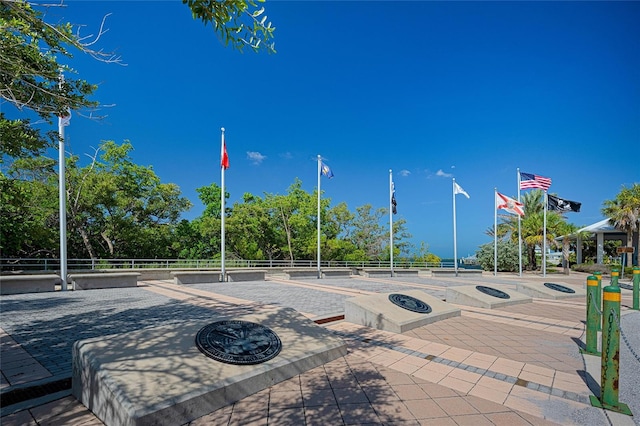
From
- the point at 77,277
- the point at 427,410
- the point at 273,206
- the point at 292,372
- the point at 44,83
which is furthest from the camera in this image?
the point at 273,206

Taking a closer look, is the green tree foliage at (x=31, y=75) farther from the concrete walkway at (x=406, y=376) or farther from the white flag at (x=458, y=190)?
the white flag at (x=458, y=190)

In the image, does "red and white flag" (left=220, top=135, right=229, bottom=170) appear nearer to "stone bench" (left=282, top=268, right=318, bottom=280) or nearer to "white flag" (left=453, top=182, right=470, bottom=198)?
"stone bench" (left=282, top=268, right=318, bottom=280)

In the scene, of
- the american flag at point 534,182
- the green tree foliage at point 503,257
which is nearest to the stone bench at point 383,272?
the american flag at point 534,182

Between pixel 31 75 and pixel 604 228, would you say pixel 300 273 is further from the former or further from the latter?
pixel 604 228

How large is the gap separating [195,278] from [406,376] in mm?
12596

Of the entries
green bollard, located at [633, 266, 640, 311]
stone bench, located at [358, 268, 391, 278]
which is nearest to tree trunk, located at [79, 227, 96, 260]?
stone bench, located at [358, 268, 391, 278]

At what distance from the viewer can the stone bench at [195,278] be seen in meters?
14.0

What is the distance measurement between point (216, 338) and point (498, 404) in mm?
3035

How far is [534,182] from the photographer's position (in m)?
21.1

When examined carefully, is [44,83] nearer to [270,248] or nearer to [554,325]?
[554,325]

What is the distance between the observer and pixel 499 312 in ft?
26.4

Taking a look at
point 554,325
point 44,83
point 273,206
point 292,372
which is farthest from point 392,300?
point 273,206

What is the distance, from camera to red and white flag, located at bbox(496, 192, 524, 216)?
21.9 meters

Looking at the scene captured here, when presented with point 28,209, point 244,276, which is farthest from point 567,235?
point 28,209
